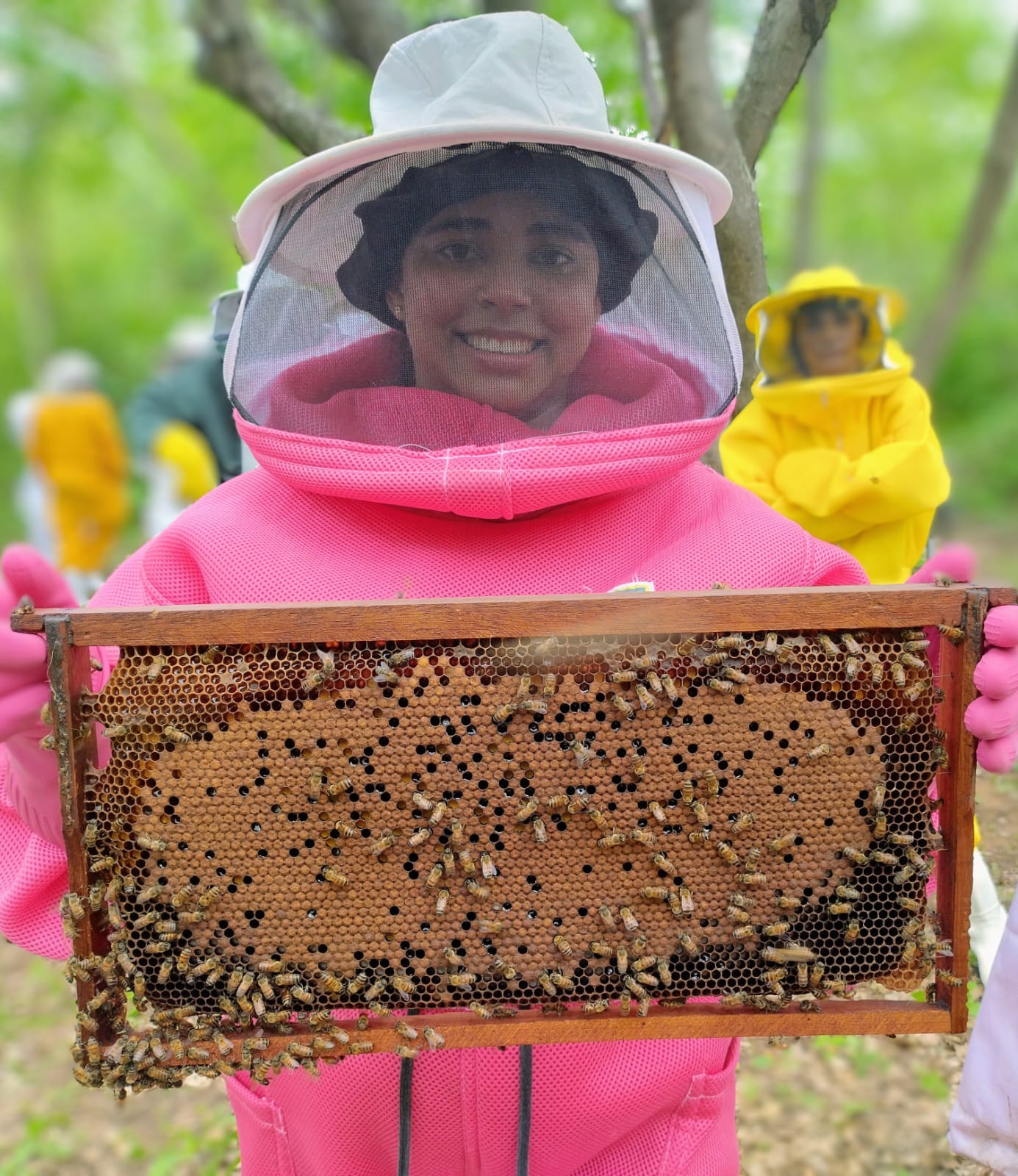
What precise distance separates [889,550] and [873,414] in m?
0.72

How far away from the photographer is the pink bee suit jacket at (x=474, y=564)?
6.32 feet

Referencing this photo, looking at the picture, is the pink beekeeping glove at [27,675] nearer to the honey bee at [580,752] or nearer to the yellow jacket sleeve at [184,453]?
the honey bee at [580,752]

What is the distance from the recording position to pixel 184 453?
793 cm

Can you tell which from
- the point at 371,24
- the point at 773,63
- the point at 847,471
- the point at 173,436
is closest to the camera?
the point at 773,63

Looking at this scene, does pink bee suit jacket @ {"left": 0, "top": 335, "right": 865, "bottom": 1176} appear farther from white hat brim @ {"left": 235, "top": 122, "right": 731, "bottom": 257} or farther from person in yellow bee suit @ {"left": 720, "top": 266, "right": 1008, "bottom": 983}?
person in yellow bee suit @ {"left": 720, "top": 266, "right": 1008, "bottom": 983}

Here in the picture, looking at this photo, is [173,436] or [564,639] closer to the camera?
[564,639]

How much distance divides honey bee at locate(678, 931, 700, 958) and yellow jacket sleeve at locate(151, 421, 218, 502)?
21.7 ft

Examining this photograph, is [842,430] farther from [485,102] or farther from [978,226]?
[978,226]

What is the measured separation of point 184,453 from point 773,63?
19.4 feet

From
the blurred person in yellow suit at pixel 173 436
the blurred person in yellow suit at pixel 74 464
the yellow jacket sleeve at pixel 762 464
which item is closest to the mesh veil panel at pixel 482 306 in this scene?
the yellow jacket sleeve at pixel 762 464

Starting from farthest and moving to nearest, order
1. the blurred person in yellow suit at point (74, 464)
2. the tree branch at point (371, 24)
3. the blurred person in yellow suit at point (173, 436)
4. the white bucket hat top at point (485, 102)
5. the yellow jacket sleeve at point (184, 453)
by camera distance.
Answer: the blurred person in yellow suit at point (74, 464), the yellow jacket sleeve at point (184, 453), the blurred person in yellow suit at point (173, 436), the tree branch at point (371, 24), the white bucket hat top at point (485, 102)

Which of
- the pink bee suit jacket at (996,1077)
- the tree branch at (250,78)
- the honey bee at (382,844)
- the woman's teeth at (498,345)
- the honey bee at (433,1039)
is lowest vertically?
the pink bee suit jacket at (996,1077)

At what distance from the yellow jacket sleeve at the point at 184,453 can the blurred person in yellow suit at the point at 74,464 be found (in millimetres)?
2750

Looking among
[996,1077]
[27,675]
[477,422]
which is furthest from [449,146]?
[996,1077]
